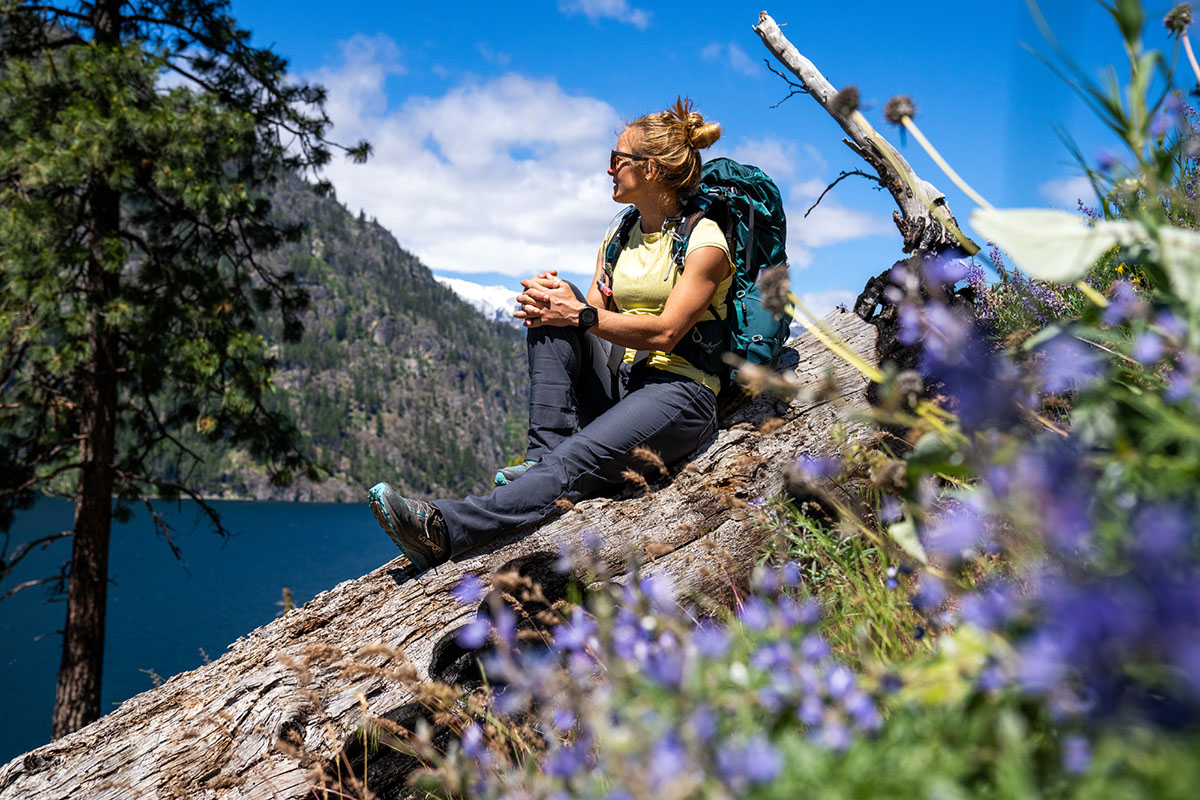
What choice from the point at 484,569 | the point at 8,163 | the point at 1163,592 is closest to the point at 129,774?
the point at 484,569

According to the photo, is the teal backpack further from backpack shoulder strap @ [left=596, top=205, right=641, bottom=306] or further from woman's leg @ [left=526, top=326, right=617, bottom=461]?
woman's leg @ [left=526, top=326, right=617, bottom=461]

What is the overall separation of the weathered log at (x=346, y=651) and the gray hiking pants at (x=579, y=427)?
0.12m

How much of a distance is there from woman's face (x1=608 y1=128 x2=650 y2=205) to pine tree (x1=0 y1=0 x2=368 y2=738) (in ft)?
17.3

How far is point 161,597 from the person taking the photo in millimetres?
56438

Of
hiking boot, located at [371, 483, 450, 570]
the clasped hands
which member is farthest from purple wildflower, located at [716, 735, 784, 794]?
the clasped hands

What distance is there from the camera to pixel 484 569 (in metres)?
3.19

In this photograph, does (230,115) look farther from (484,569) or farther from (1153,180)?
(1153,180)

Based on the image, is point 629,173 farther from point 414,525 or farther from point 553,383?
point 414,525

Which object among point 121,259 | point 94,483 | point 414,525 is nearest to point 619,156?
point 414,525

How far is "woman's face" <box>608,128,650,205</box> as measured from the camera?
3797mm

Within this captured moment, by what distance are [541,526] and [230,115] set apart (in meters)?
6.62

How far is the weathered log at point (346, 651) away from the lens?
8.93ft

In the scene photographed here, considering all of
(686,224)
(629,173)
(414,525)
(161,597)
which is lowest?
(161,597)

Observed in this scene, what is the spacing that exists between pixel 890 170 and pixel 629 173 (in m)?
1.37
